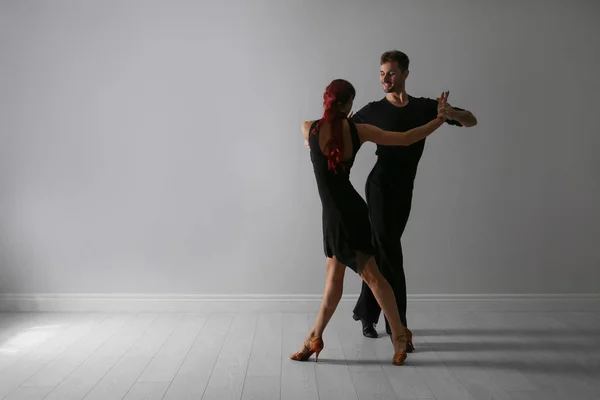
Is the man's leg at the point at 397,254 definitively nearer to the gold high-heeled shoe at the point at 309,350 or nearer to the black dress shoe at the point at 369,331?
the black dress shoe at the point at 369,331

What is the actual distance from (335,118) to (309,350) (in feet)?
3.90

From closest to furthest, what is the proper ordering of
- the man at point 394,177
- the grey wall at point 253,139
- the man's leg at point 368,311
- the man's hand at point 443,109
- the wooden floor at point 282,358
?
the wooden floor at point 282,358, the man's hand at point 443,109, the man at point 394,177, the man's leg at point 368,311, the grey wall at point 253,139

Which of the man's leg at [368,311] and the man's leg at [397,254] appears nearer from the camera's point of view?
the man's leg at [397,254]

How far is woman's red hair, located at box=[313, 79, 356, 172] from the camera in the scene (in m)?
2.98

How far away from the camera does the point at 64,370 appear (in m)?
3.13

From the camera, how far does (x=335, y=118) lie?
3.00 meters

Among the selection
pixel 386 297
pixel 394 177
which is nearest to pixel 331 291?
pixel 386 297

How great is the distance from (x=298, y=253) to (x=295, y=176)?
1.74ft

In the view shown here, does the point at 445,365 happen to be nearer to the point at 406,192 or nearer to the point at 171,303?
the point at 406,192

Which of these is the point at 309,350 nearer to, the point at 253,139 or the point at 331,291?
the point at 331,291

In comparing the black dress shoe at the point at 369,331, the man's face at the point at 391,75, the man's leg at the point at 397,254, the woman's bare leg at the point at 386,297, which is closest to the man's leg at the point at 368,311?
the black dress shoe at the point at 369,331

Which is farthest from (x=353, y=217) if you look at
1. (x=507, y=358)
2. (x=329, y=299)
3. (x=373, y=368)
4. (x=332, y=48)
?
(x=332, y=48)

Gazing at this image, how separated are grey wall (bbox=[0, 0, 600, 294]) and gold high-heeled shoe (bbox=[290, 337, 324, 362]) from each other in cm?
112

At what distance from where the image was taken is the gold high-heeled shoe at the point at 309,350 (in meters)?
3.22
